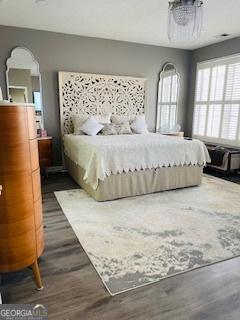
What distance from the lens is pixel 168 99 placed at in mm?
5910

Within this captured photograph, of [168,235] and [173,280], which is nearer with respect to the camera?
Result: [173,280]

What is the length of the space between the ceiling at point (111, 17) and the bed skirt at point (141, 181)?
7.61 feet

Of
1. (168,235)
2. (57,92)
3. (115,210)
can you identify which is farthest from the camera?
(57,92)

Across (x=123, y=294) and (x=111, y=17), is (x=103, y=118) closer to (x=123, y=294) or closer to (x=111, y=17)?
(x=111, y=17)

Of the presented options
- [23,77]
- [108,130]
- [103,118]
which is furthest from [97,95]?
[23,77]

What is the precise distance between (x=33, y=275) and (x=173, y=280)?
1091 mm

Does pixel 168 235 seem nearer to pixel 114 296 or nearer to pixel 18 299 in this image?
pixel 114 296

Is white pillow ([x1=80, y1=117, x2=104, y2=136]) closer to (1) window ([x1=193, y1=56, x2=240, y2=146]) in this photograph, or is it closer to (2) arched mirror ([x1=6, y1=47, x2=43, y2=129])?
(2) arched mirror ([x1=6, y1=47, x2=43, y2=129])

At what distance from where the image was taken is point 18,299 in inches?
65.1

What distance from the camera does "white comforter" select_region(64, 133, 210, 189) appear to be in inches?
128

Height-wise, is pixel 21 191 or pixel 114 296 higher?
pixel 21 191

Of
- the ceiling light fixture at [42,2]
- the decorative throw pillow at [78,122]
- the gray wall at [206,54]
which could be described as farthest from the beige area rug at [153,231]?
the gray wall at [206,54]

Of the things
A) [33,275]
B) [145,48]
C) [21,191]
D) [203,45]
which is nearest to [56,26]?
[145,48]

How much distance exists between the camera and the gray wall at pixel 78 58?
4396 mm
